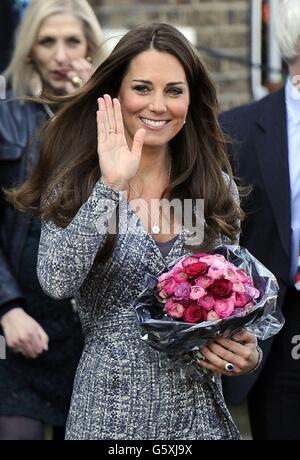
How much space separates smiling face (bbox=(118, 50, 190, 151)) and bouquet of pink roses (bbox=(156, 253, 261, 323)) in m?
0.46

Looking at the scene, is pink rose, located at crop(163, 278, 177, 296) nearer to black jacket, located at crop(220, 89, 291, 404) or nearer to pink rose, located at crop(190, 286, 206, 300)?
pink rose, located at crop(190, 286, 206, 300)

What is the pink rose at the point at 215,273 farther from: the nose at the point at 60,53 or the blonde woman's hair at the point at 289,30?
the nose at the point at 60,53

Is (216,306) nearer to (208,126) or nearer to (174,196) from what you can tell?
(174,196)

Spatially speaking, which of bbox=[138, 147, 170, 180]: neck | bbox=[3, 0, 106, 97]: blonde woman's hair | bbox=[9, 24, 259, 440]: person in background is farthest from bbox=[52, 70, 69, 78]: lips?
bbox=[138, 147, 170, 180]: neck

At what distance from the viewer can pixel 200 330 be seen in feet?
12.5

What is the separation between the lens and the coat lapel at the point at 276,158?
4930mm

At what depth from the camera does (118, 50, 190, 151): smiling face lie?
4.12 meters

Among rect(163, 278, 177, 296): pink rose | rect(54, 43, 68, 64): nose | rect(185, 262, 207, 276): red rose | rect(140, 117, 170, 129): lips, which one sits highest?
rect(140, 117, 170, 129): lips

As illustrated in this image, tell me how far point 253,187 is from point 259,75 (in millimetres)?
3022

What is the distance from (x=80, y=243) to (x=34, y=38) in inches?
69.3

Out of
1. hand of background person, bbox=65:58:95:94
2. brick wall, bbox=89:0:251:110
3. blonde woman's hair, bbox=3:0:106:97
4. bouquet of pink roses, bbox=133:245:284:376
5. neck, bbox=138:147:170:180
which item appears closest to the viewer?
bouquet of pink roses, bbox=133:245:284:376

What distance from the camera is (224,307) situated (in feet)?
12.6

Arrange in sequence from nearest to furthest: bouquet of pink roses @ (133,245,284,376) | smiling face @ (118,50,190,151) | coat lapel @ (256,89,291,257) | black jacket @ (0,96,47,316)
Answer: bouquet of pink roses @ (133,245,284,376), smiling face @ (118,50,190,151), coat lapel @ (256,89,291,257), black jacket @ (0,96,47,316)

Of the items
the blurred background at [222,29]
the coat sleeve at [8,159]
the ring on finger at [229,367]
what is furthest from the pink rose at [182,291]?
the blurred background at [222,29]
